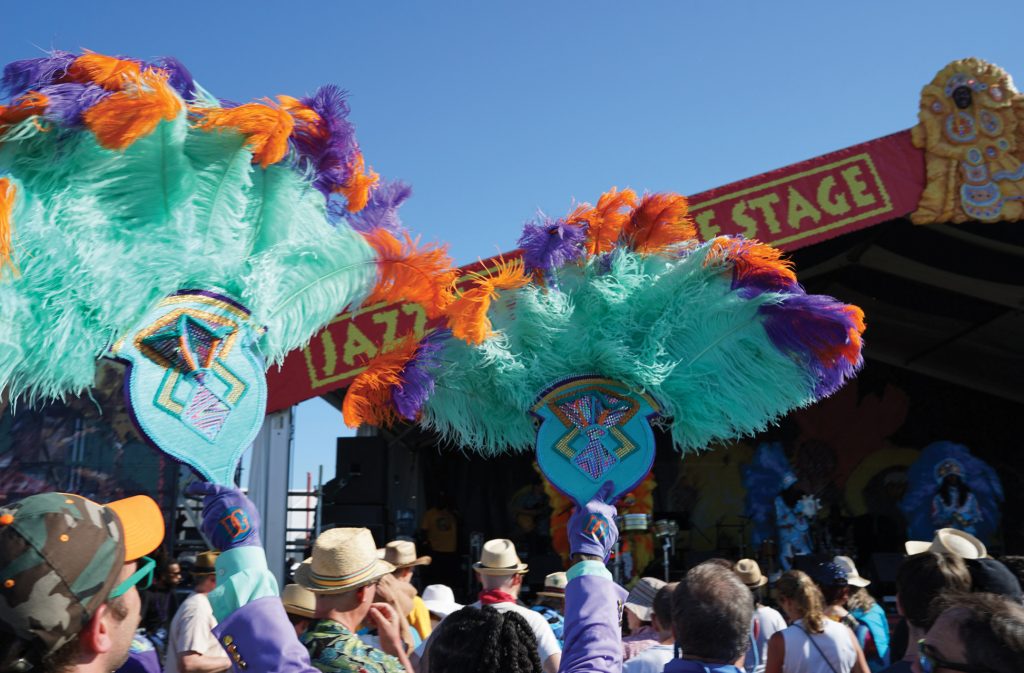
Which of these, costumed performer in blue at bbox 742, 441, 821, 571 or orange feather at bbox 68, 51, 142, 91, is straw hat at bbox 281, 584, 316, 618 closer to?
orange feather at bbox 68, 51, 142, 91

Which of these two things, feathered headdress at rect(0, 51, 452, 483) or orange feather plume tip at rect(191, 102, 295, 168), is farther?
orange feather plume tip at rect(191, 102, 295, 168)

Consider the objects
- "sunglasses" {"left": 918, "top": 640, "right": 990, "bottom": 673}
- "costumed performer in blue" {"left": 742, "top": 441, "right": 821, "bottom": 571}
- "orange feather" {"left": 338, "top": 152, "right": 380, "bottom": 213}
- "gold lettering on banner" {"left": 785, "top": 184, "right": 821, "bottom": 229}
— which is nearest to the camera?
"sunglasses" {"left": 918, "top": 640, "right": 990, "bottom": 673}

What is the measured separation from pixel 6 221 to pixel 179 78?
0.56 metres

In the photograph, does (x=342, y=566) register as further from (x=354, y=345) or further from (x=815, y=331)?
(x=354, y=345)

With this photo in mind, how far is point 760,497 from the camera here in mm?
13430

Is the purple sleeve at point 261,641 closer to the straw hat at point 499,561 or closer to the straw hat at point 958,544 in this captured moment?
the straw hat at point 499,561

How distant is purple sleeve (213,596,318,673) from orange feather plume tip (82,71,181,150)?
943mm

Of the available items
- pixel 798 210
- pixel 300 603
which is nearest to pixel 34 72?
pixel 300 603

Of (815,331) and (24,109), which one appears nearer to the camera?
(24,109)

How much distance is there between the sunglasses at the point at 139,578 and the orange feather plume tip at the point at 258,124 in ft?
3.36

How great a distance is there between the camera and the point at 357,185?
2.27m

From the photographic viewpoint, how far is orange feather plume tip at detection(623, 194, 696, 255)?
2.56m

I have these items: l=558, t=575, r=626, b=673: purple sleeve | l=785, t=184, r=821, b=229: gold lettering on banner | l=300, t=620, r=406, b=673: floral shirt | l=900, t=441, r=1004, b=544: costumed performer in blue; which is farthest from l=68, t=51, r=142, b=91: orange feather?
l=900, t=441, r=1004, b=544: costumed performer in blue

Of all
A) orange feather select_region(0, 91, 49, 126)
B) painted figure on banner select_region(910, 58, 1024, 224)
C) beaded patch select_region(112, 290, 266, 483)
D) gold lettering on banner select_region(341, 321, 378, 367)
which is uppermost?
painted figure on banner select_region(910, 58, 1024, 224)
